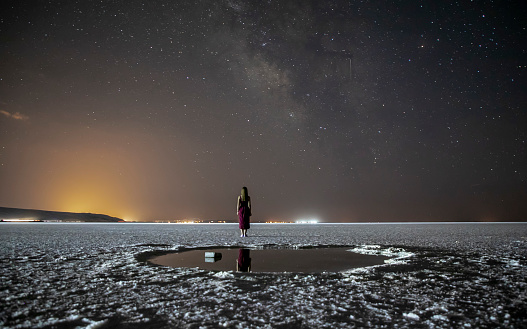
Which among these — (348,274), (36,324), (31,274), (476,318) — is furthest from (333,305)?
(31,274)

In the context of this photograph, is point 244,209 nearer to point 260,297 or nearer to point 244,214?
point 244,214

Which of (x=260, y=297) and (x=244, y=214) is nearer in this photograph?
(x=260, y=297)

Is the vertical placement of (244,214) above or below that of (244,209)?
below

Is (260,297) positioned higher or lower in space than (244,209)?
lower

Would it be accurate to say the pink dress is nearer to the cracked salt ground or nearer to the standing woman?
the standing woman

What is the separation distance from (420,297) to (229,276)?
8.44 feet

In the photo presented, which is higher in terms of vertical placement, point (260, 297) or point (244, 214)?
point (244, 214)

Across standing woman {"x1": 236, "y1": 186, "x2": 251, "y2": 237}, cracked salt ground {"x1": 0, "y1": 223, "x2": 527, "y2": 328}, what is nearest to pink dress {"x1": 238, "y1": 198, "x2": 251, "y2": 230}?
standing woman {"x1": 236, "y1": 186, "x2": 251, "y2": 237}

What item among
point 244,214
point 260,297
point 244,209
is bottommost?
point 260,297

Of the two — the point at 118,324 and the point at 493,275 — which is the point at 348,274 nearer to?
the point at 493,275

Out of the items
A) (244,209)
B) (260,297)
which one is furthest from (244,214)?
(260,297)

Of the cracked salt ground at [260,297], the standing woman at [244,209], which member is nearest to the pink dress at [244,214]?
the standing woman at [244,209]

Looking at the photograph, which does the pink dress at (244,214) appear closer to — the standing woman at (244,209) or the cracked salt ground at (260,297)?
the standing woman at (244,209)

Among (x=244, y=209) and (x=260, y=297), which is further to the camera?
(x=244, y=209)
